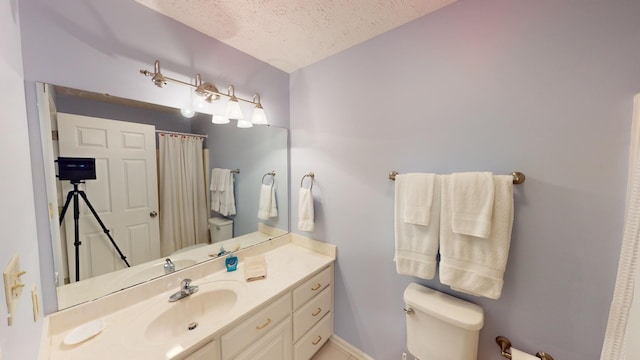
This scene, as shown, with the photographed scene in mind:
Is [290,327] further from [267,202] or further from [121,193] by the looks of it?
[121,193]

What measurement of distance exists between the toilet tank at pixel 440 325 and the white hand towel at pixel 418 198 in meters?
0.44

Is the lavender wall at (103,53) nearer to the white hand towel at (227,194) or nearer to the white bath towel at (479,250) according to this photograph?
the white hand towel at (227,194)

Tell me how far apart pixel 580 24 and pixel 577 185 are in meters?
0.67

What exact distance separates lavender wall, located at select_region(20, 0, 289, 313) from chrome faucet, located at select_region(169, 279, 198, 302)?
1.52 feet

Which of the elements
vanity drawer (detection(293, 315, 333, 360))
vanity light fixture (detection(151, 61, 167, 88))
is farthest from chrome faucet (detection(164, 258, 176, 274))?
vanity light fixture (detection(151, 61, 167, 88))

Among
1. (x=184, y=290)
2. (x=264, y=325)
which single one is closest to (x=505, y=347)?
(x=264, y=325)

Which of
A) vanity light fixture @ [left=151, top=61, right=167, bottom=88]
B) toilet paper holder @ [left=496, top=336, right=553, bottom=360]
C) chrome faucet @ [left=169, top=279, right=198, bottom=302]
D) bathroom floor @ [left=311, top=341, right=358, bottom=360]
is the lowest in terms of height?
bathroom floor @ [left=311, top=341, right=358, bottom=360]

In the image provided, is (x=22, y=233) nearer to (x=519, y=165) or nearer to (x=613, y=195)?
(x=519, y=165)

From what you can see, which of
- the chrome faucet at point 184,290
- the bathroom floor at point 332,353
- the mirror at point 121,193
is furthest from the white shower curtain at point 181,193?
the bathroom floor at point 332,353

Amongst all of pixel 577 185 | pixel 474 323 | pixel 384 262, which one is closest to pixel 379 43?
pixel 577 185

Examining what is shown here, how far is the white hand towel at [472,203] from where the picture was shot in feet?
3.32

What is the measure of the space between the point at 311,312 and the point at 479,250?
1.15 metres

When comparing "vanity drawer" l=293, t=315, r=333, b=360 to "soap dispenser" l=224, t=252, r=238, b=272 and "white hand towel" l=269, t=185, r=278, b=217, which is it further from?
"white hand towel" l=269, t=185, r=278, b=217

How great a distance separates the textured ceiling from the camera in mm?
1161
